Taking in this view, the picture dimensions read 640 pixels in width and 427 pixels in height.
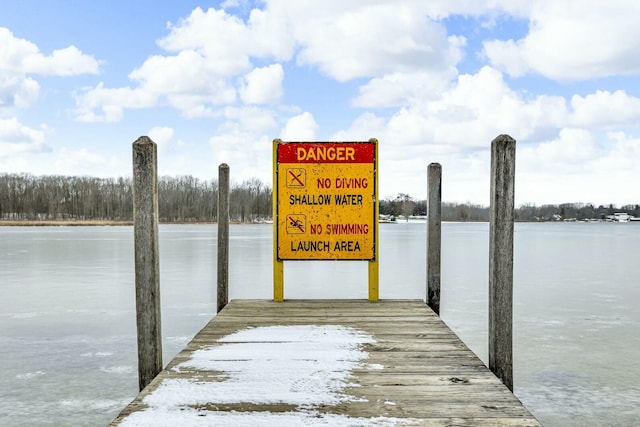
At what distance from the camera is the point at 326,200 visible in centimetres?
663

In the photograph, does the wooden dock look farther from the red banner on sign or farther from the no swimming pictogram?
the red banner on sign

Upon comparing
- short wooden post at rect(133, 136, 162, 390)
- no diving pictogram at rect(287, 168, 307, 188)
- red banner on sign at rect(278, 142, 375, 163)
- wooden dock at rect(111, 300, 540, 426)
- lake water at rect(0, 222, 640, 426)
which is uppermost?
red banner on sign at rect(278, 142, 375, 163)

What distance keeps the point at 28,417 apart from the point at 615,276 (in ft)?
50.7

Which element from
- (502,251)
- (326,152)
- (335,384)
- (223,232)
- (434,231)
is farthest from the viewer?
(223,232)

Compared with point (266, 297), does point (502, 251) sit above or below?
above

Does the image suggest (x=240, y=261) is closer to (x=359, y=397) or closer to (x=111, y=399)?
(x=111, y=399)

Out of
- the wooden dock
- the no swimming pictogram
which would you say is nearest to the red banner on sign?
the no swimming pictogram

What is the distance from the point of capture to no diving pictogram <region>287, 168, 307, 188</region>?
21.6 ft

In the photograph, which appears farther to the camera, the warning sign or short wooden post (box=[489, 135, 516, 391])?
the warning sign

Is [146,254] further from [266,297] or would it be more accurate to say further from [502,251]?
[266,297]

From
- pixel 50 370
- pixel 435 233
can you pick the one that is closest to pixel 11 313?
pixel 50 370

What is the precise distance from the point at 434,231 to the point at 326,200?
1.37m

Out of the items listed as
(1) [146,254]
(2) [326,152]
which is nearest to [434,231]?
(2) [326,152]

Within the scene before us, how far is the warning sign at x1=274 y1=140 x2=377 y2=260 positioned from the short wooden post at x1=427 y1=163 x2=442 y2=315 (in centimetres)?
70
